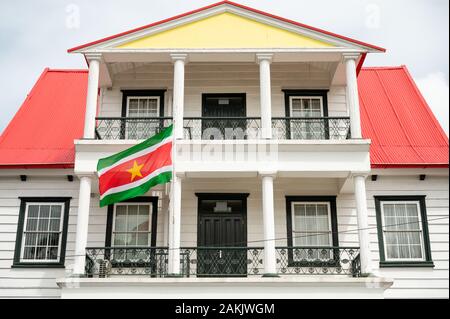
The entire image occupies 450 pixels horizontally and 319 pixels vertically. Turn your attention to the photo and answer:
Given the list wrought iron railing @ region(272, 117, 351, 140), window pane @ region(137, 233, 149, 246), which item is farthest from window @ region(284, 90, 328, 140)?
window pane @ region(137, 233, 149, 246)

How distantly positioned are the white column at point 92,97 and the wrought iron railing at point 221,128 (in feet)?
7.96

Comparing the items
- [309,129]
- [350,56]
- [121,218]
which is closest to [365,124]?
[309,129]

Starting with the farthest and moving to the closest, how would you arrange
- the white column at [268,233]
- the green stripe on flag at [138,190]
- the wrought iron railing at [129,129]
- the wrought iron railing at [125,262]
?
1. the wrought iron railing at [129,129]
2. the wrought iron railing at [125,262]
3. the white column at [268,233]
4. the green stripe on flag at [138,190]

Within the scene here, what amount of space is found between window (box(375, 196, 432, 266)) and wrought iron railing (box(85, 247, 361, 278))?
1.26m

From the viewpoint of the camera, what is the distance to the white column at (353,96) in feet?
51.6

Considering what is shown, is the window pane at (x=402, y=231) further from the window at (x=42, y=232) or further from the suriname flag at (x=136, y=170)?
→ the window at (x=42, y=232)

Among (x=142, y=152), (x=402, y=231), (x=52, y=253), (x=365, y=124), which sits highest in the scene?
(x=365, y=124)

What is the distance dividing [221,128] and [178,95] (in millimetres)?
1698

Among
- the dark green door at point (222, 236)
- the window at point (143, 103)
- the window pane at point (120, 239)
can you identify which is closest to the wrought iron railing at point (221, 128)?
the window at point (143, 103)

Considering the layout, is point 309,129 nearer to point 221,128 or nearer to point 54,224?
point 221,128

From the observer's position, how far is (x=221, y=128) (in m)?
16.8

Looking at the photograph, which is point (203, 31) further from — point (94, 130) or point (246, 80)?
point (94, 130)

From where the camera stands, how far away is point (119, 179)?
14305mm
